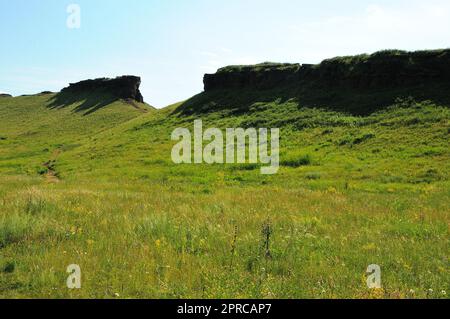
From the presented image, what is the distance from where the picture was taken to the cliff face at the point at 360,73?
128 ft

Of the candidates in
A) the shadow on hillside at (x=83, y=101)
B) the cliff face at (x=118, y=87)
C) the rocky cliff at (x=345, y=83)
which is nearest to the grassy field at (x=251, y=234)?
the rocky cliff at (x=345, y=83)

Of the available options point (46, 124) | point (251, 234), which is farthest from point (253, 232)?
point (46, 124)

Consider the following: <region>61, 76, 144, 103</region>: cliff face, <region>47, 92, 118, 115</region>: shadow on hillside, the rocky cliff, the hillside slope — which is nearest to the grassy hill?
the rocky cliff

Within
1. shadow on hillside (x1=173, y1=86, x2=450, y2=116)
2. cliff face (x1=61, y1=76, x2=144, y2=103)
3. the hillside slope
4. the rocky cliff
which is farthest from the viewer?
cliff face (x1=61, y1=76, x2=144, y2=103)

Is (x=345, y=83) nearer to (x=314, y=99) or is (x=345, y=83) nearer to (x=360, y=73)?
(x=360, y=73)

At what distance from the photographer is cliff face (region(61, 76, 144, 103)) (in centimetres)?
9669

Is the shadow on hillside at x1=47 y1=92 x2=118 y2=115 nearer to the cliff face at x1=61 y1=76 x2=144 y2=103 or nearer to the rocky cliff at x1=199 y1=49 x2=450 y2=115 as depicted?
the cliff face at x1=61 y1=76 x2=144 y2=103

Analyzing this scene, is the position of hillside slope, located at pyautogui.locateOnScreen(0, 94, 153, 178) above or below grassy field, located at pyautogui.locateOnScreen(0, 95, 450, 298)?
above

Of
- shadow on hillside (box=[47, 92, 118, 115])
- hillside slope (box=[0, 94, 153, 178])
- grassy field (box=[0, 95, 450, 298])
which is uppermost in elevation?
shadow on hillside (box=[47, 92, 118, 115])

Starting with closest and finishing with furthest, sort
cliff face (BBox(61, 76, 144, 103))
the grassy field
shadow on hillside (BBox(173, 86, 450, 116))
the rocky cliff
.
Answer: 1. the grassy field
2. shadow on hillside (BBox(173, 86, 450, 116))
3. the rocky cliff
4. cliff face (BBox(61, 76, 144, 103))

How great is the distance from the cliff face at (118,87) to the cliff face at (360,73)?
43451 mm

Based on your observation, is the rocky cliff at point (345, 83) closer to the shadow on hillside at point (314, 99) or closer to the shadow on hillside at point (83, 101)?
the shadow on hillside at point (314, 99)

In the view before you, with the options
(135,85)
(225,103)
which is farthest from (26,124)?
(225,103)

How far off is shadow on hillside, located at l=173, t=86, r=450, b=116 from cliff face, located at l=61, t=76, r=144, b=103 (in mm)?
36485
